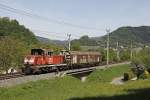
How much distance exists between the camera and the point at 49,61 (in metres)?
58.6

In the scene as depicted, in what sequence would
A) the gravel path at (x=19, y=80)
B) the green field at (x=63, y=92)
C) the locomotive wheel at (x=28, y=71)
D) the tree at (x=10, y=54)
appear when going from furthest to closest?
the tree at (x=10, y=54)
the locomotive wheel at (x=28, y=71)
the gravel path at (x=19, y=80)
the green field at (x=63, y=92)

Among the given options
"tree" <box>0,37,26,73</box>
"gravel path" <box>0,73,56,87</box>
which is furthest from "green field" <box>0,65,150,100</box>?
"tree" <box>0,37,26,73</box>

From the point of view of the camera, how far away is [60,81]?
54.3m

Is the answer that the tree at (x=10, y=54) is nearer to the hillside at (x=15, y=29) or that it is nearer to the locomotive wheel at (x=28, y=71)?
the locomotive wheel at (x=28, y=71)

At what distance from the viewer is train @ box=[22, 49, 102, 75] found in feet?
178

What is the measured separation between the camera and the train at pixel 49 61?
54312 millimetres

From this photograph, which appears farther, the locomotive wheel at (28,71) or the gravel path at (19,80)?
the locomotive wheel at (28,71)

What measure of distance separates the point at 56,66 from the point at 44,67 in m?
5.54

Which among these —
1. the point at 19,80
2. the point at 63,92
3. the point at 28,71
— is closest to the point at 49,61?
the point at 28,71

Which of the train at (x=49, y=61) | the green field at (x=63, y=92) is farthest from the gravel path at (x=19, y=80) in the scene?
the train at (x=49, y=61)

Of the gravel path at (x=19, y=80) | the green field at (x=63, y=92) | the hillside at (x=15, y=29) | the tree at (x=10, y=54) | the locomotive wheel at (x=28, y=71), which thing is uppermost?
the hillside at (x=15, y=29)

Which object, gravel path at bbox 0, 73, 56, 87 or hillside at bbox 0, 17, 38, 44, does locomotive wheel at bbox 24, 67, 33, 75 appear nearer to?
gravel path at bbox 0, 73, 56, 87

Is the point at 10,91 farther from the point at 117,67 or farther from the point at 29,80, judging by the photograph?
the point at 117,67

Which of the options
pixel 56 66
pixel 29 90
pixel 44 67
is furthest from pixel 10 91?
pixel 56 66
